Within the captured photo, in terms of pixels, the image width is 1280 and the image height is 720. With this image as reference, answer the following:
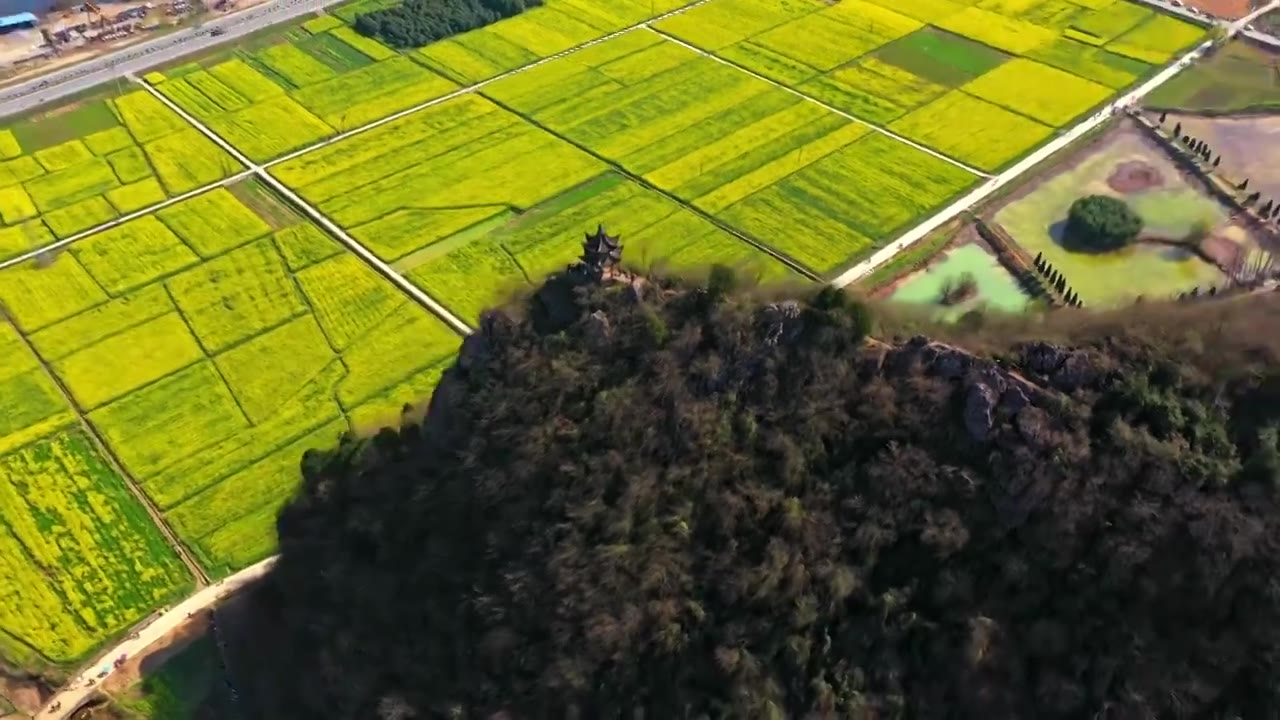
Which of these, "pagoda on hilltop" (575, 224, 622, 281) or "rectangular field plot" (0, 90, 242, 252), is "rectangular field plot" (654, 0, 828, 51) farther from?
"pagoda on hilltop" (575, 224, 622, 281)

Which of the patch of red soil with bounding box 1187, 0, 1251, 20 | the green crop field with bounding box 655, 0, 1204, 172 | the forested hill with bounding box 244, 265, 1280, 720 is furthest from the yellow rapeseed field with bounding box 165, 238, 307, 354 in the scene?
the patch of red soil with bounding box 1187, 0, 1251, 20

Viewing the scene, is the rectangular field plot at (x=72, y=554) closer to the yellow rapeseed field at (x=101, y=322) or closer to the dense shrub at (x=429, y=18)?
the yellow rapeseed field at (x=101, y=322)

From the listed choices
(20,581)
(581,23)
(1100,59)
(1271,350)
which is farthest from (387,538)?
(1100,59)

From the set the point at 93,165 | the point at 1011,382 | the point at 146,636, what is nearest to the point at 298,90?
the point at 93,165

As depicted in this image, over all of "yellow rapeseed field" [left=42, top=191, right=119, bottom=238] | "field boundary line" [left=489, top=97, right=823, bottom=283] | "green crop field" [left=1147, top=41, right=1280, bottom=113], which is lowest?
"yellow rapeseed field" [left=42, top=191, right=119, bottom=238]

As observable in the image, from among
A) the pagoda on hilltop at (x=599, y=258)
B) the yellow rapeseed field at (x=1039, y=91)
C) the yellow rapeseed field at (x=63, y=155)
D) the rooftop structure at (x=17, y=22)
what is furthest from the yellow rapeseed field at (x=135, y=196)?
Answer: the yellow rapeseed field at (x=1039, y=91)

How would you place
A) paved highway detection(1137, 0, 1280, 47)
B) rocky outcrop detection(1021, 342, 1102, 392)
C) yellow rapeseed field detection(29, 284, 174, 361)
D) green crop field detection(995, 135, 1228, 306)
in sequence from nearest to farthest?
rocky outcrop detection(1021, 342, 1102, 392) → yellow rapeseed field detection(29, 284, 174, 361) → green crop field detection(995, 135, 1228, 306) → paved highway detection(1137, 0, 1280, 47)

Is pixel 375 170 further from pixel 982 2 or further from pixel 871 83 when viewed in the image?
pixel 982 2
